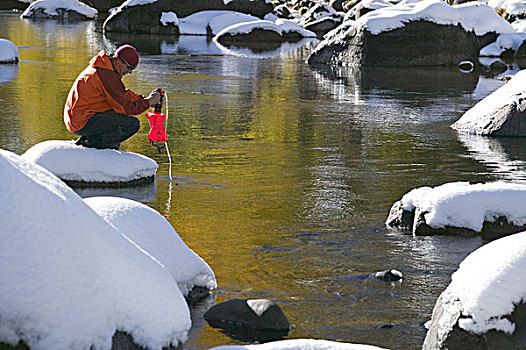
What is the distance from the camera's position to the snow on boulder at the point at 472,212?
6.35 meters

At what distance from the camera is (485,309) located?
13.0 ft

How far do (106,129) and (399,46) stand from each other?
15140 mm

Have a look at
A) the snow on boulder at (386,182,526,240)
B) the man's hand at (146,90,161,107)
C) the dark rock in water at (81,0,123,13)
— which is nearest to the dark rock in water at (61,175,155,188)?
the man's hand at (146,90,161,107)

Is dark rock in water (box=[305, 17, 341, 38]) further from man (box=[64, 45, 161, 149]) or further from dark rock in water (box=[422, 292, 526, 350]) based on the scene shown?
dark rock in water (box=[422, 292, 526, 350])

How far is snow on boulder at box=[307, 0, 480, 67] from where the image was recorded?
2175 centimetres

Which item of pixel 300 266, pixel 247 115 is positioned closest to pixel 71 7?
pixel 247 115

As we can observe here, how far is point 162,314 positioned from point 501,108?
8.81 meters

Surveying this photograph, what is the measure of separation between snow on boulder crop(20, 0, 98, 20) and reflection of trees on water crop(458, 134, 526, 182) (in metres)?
31.8

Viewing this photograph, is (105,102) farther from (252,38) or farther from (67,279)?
(252,38)

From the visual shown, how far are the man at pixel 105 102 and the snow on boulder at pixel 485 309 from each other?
4.40 m

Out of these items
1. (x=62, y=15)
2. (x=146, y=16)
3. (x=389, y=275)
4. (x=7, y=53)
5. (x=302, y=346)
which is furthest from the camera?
(x=62, y=15)

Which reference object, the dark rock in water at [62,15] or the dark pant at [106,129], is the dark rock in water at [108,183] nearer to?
the dark pant at [106,129]

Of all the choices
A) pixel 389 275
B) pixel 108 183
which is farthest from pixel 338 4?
pixel 389 275

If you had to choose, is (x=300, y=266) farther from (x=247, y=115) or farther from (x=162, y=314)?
(x=247, y=115)
